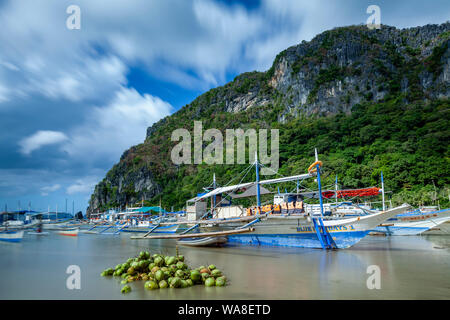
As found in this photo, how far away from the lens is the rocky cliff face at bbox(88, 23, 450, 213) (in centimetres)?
8288

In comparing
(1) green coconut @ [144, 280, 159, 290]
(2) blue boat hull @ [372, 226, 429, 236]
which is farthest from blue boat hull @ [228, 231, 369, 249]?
(2) blue boat hull @ [372, 226, 429, 236]

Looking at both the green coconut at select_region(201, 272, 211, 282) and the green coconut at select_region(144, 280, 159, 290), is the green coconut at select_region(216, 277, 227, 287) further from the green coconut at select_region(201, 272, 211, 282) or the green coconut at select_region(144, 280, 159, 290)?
the green coconut at select_region(144, 280, 159, 290)

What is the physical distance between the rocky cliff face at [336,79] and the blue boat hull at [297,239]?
7789cm

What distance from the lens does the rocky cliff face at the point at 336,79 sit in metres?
82.9

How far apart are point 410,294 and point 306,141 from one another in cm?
7129

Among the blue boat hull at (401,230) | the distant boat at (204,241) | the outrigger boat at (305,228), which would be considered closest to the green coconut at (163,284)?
the outrigger boat at (305,228)

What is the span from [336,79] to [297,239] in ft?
294

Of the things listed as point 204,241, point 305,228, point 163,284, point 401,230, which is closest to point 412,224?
point 401,230

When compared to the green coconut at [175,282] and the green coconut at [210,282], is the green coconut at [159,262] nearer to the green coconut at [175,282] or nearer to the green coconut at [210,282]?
the green coconut at [175,282]

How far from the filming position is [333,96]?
3627 inches

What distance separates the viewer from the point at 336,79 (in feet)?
308

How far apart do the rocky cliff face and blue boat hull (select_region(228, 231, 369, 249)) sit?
256 ft
